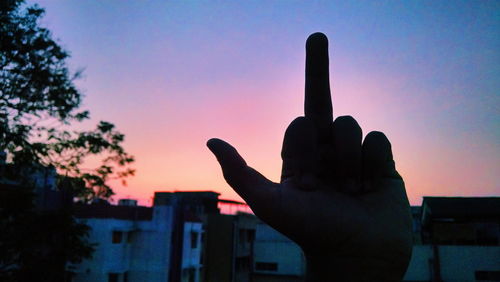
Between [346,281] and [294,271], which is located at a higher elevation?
[346,281]

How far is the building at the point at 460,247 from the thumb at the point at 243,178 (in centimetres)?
2174

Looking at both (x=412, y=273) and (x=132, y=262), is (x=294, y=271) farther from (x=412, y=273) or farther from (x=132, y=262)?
(x=132, y=262)

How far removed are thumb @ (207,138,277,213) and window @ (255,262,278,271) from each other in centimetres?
2461

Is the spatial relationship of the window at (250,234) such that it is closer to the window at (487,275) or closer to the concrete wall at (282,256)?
the concrete wall at (282,256)

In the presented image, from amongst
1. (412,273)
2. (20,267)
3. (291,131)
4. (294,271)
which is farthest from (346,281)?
(294,271)

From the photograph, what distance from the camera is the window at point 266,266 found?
Answer: 26.3 meters

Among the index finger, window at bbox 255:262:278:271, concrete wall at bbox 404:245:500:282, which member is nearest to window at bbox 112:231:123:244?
window at bbox 255:262:278:271

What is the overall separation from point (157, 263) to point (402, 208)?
23.0m

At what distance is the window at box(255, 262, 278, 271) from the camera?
86.2 feet

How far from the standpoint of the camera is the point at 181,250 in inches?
966

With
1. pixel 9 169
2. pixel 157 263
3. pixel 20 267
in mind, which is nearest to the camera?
pixel 20 267

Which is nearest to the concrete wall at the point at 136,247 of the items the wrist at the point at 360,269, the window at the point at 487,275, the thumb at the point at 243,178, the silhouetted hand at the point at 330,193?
the window at the point at 487,275

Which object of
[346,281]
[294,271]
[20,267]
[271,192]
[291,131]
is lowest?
[294,271]

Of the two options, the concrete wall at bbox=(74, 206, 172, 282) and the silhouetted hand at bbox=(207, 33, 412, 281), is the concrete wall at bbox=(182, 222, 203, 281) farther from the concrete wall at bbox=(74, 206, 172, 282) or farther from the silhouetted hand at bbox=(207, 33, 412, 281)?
the silhouetted hand at bbox=(207, 33, 412, 281)
